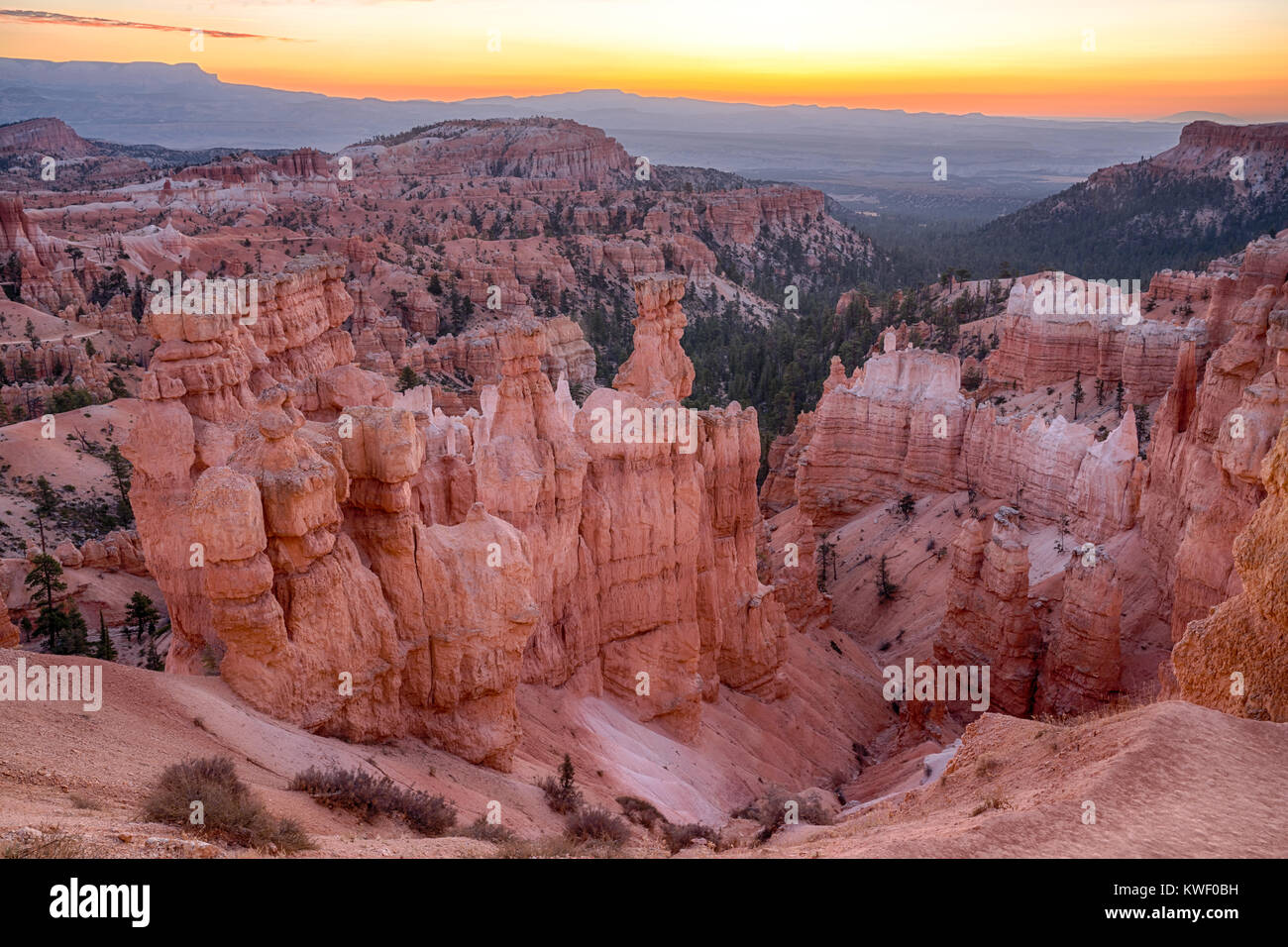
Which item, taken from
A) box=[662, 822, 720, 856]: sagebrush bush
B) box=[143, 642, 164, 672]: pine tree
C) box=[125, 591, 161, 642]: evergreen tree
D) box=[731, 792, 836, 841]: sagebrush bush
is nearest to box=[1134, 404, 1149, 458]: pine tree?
box=[731, 792, 836, 841]: sagebrush bush

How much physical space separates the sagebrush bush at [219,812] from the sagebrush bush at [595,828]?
419 cm

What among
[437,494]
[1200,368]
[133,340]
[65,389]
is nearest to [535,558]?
[437,494]

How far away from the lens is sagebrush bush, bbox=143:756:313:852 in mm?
7688

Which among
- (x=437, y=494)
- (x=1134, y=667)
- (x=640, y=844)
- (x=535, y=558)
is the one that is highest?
(x=437, y=494)

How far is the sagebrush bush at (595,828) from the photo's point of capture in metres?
11.5

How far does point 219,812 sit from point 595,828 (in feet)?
17.1

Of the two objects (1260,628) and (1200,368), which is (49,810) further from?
(1200,368)

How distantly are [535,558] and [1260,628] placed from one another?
11.5 m

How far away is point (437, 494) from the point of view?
17.8 metres

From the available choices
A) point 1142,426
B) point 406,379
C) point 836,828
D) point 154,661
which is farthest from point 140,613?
point 1142,426

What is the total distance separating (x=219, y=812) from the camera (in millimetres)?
7816

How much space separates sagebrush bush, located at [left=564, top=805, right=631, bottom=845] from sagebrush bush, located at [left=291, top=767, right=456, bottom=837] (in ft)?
6.39

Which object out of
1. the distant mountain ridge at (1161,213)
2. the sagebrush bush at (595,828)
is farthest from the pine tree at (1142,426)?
the distant mountain ridge at (1161,213)

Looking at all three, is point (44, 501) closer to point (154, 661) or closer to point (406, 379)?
point (406, 379)
